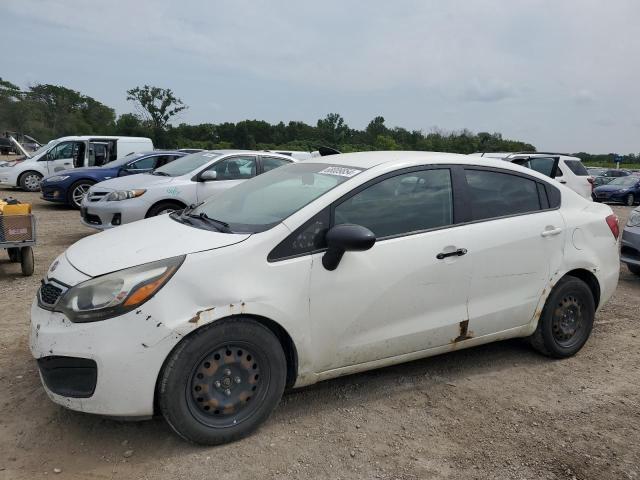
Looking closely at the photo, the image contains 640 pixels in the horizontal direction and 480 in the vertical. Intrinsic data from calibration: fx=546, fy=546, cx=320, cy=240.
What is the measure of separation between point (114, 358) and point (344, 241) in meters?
1.30

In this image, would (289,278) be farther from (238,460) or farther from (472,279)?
(472,279)

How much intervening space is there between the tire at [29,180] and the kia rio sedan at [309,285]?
15.6m

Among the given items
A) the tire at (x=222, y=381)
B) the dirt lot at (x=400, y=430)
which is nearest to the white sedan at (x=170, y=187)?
the dirt lot at (x=400, y=430)

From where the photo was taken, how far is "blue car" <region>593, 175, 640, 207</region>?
→ 70.0ft

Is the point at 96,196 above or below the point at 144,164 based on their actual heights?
below

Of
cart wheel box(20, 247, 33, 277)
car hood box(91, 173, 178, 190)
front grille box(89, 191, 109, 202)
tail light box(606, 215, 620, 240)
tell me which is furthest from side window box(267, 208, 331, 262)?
front grille box(89, 191, 109, 202)

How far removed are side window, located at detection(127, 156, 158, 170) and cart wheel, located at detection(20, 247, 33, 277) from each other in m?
6.77

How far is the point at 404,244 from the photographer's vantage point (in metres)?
3.35

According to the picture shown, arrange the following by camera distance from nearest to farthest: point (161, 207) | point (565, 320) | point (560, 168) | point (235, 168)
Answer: point (565, 320), point (161, 207), point (235, 168), point (560, 168)

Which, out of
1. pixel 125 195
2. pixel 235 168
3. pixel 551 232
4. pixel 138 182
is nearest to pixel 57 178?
pixel 138 182

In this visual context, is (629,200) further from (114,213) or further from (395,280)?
(395,280)

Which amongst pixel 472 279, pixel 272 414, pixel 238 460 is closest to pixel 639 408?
pixel 472 279

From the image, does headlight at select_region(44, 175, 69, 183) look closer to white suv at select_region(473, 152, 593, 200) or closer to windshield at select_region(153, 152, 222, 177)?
windshield at select_region(153, 152, 222, 177)

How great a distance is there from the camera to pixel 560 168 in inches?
527
